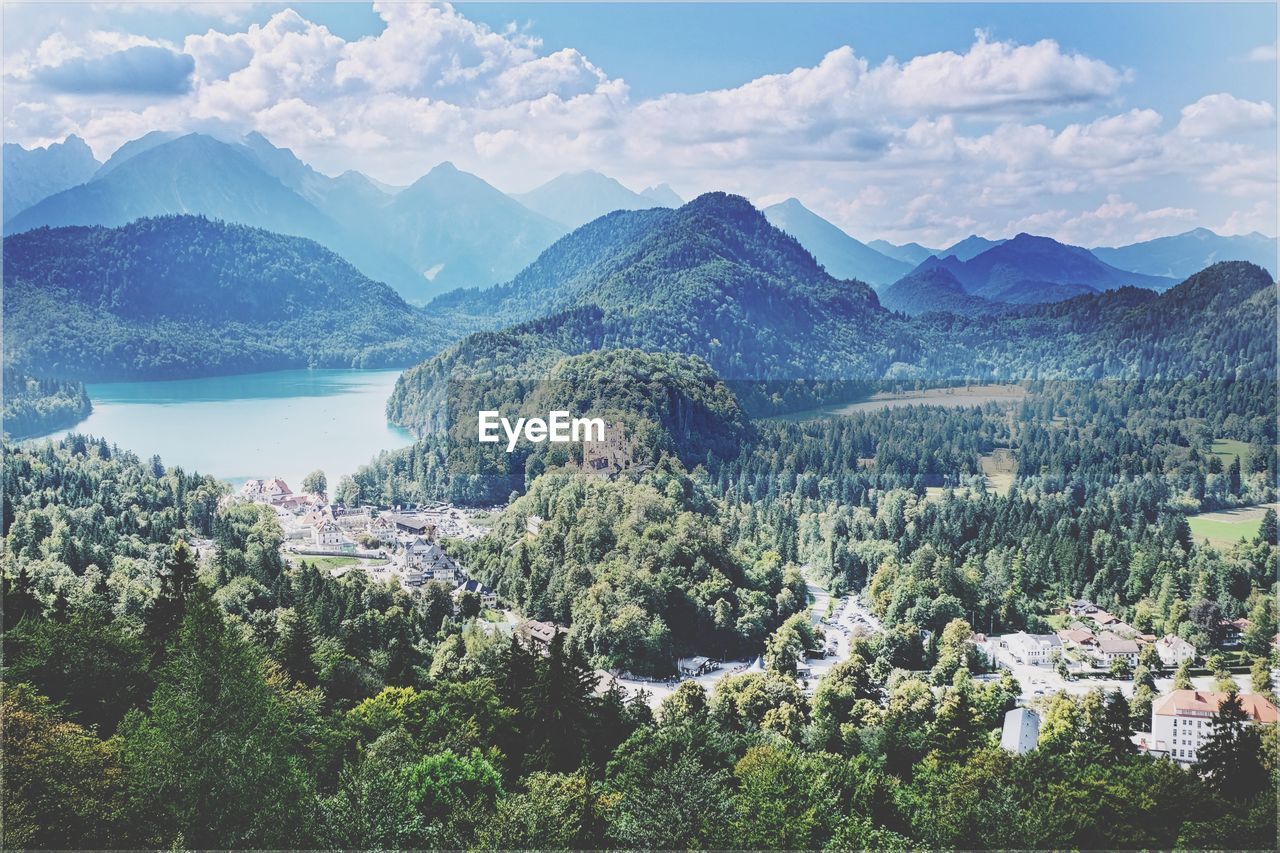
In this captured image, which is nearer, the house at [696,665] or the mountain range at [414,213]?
the house at [696,665]

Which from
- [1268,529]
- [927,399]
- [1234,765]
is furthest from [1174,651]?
[927,399]

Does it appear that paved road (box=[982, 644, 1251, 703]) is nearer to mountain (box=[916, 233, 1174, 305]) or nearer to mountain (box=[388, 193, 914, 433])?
mountain (box=[388, 193, 914, 433])

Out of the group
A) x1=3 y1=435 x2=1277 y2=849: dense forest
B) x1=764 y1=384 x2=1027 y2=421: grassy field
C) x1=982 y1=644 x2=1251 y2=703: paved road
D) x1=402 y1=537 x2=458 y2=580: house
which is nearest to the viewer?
x1=3 y1=435 x2=1277 y2=849: dense forest

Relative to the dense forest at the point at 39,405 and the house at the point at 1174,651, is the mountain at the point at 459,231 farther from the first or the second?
the house at the point at 1174,651

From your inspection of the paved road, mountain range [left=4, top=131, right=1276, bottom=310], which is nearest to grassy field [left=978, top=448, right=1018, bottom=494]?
the paved road

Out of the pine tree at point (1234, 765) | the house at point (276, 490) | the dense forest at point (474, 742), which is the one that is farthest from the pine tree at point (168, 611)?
the house at point (276, 490)

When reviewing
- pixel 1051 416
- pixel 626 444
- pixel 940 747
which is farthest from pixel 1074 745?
pixel 1051 416

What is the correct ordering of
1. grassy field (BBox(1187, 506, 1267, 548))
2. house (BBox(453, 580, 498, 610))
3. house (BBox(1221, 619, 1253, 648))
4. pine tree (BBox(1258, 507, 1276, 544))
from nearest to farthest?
house (BBox(1221, 619, 1253, 648)) → house (BBox(453, 580, 498, 610)) → pine tree (BBox(1258, 507, 1276, 544)) → grassy field (BBox(1187, 506, 1267, 548))
